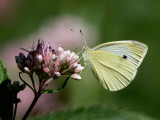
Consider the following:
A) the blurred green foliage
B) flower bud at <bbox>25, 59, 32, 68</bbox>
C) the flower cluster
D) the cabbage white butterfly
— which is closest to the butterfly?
the cabbage white butterfly

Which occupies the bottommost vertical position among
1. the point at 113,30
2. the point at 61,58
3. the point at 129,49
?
the point at 113,30

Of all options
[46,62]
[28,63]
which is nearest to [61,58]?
[46,62]

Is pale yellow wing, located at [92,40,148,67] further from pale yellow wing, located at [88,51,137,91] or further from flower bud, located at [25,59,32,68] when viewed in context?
flower bud, located at [25,59,32,68]

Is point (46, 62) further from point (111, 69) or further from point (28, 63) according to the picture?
point (111, 69)

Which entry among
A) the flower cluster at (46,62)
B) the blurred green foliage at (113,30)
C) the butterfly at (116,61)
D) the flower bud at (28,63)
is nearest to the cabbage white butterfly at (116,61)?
the butterfly at (116,61)

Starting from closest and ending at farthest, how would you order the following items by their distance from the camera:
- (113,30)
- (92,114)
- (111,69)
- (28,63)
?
(28,63) < (92,114) < (111,69) < (113,30)

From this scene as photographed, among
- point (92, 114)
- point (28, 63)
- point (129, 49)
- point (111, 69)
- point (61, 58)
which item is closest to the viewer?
point (28, 63)
